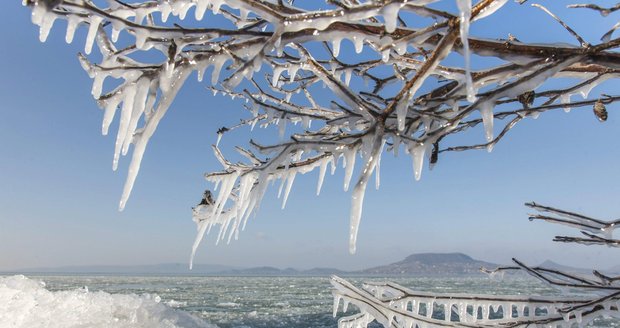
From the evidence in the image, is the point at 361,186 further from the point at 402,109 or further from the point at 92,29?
the point at 92,29

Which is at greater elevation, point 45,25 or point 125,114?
point 45,25

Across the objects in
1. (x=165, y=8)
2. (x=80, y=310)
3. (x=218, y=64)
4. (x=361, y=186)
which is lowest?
(x=80, y=310)

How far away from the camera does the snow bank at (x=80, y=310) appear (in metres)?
3.00

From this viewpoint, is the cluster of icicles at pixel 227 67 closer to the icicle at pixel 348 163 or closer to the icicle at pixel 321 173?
the icicle at pixel 348 163

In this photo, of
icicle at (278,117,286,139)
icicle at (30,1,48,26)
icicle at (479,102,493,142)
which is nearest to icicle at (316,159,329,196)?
icicle at (278,117,286,139)

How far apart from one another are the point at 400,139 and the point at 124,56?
101 cm

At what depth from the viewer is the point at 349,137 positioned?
Answer: 1.63 meters

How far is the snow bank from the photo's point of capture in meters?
3.00

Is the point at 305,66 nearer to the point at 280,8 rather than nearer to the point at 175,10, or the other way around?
the point at 280,8

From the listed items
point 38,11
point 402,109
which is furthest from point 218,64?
point 402,109

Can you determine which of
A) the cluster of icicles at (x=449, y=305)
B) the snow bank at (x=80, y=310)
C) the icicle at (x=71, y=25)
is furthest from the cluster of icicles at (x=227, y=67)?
the snow bank at (x=80, y=310)

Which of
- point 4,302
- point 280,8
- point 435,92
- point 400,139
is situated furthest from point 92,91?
point 4,302

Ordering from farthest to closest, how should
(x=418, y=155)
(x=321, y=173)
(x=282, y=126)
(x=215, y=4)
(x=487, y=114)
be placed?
(x=321, y=173) → (x=282, y=126) → (x=418, y=155) → (x=487, y=114) → (x=215, y=4)

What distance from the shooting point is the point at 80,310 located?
316 cm
